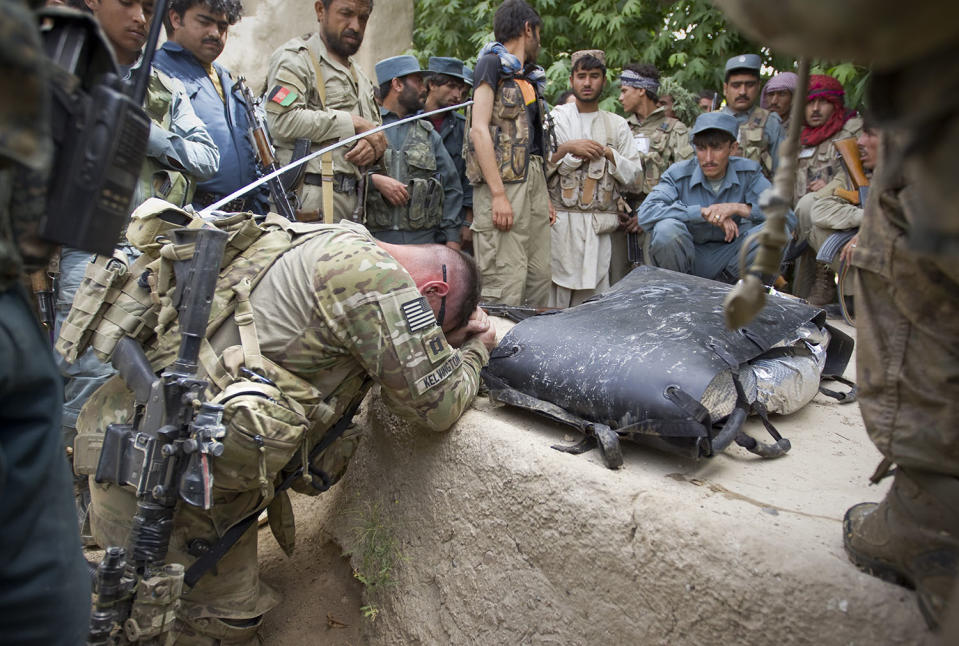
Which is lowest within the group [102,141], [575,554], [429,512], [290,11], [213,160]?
[429,512]

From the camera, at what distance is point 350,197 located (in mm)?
3834

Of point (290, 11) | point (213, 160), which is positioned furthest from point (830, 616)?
point (290, 11)

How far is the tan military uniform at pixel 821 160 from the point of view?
484 centimetres

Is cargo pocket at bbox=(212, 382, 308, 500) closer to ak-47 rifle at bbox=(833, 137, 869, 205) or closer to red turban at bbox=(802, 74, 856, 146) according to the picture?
ak-47 rifle at bbox=(833, 137, 869, 205)

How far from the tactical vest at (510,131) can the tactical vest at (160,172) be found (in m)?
1.60

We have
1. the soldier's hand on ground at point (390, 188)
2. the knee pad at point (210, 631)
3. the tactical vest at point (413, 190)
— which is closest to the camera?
the knee pad at point (210, 631)

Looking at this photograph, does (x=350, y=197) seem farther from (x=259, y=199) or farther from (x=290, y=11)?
(x=290, y=11)

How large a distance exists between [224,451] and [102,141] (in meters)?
1.03

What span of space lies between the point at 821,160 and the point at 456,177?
8.44 feet

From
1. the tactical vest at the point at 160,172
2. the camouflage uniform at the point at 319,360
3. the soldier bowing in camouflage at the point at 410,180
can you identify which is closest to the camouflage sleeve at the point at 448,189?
the soldier bowing in camouflage at the point at 410,180

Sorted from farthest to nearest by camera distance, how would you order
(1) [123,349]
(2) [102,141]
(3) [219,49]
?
(3) [219,49] → (1) [123,349] → (2) [102,141]

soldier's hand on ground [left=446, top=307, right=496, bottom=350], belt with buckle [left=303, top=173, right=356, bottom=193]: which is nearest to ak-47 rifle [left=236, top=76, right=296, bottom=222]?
belt with buckle [left=303, top=173, right=356, bottom=193]

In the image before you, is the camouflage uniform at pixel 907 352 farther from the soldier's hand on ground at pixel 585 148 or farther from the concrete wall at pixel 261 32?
the concrete wall at pixel 261 32

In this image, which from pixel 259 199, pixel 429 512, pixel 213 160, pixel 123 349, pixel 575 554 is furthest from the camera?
pixel 259 199
